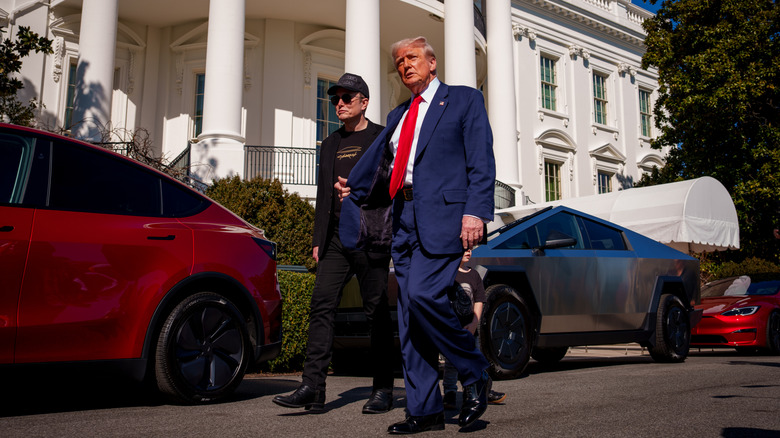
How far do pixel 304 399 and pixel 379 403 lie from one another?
0.43 meters

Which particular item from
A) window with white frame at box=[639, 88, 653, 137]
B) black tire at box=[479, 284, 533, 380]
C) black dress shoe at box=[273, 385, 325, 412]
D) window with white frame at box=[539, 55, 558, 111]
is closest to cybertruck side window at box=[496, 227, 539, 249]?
black tire at box=[479, 284, 533, 380]

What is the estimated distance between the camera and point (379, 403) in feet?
12.5

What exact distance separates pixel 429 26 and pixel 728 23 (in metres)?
7.74

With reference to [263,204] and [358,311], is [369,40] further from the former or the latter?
[358,311]

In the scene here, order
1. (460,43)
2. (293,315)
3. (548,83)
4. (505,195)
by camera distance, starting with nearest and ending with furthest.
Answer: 1. (293,315)
2. (460,43)
3. (505,195)
4. (548,83)

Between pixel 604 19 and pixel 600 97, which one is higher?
pixel 604 19

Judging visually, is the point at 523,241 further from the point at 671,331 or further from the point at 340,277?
the point at 671,331

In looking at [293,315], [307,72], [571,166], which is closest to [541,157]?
[571,166]

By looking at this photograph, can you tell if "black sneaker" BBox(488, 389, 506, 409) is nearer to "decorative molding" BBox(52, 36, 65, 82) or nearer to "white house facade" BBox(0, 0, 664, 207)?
"white house facade" BBox(0, 0, 664, 207)

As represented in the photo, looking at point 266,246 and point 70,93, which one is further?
point 70,93

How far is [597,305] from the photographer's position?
21.2 feet

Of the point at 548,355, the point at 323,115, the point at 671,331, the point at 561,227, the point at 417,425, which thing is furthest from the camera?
the point at 323,115

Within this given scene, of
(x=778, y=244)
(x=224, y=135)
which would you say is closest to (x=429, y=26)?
(x=224, y=135)

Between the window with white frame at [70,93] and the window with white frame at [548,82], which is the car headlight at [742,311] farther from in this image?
the window with white frame at [548,82]
